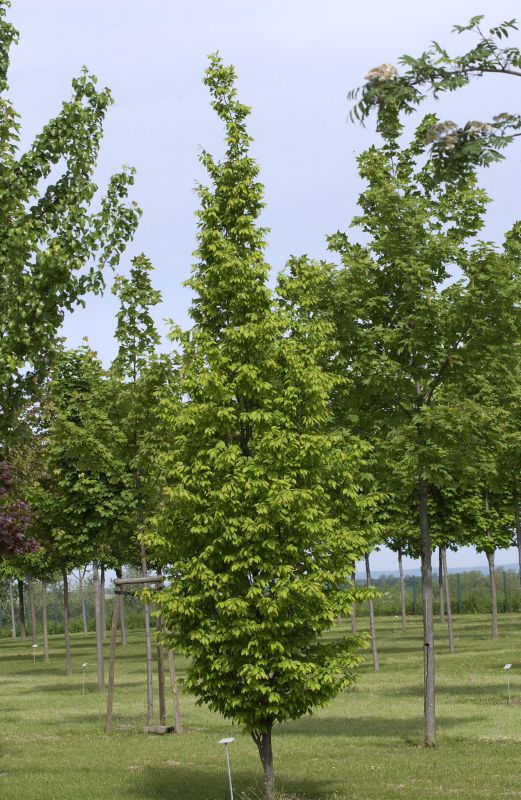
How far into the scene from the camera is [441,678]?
2805 centimetres

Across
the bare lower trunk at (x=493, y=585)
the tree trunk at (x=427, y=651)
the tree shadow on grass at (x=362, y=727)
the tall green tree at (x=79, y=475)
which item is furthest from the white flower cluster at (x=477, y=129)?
the bare lower trunk at (x=493, y=585)

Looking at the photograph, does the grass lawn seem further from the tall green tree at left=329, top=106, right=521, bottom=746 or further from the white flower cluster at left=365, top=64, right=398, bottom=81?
the white flower cluster at left=365, top=64, right=398, bottom=81

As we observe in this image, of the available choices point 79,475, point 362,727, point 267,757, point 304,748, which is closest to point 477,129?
point 267,757

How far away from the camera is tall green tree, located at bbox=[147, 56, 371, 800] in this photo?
13.6m

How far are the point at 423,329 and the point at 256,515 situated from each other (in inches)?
238

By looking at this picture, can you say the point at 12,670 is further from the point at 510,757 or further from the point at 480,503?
the point at 510,757

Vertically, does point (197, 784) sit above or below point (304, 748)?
above

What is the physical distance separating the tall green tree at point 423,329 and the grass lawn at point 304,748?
1697mm

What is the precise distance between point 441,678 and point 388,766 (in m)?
12.7

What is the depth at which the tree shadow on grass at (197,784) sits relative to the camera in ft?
47.3

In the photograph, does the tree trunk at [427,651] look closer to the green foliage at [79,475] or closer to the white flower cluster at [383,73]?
the green foliage at [79,475]

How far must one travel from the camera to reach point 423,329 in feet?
60.6

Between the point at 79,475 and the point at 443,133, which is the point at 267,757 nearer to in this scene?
the point at 443,133

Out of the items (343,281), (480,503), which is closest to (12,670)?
(480,503)
